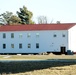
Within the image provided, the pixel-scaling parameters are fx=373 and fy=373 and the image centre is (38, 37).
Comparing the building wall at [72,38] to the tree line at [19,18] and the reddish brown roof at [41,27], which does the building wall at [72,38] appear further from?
the tree line at [19,18]

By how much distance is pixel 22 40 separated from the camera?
293ft

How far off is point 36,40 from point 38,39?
0.56 meters

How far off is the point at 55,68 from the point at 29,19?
298 ft

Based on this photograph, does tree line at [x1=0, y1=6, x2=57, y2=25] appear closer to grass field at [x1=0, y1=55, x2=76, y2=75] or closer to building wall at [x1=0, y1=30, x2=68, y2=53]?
building wall at [x1=0, y1=30, x2=68, y2=53]

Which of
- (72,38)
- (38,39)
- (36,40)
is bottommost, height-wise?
(36,40)

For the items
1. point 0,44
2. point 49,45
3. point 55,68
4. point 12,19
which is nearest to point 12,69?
point 55,68

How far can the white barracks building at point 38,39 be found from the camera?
85562mm

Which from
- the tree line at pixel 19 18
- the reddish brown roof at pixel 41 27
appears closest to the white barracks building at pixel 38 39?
the reddish brown roof at pixel 41 27

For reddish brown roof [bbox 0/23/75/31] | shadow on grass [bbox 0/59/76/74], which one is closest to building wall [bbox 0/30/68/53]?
reddish brown roof [bbox 0/23/75/31]

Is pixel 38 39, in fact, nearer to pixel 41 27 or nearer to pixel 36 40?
pixel 36 40

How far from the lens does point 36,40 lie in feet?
288

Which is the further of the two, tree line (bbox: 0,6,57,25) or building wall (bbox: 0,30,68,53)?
tree line (bbox: 0,6,57,25)

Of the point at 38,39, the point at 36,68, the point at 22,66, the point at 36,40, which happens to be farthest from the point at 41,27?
the point at 36,68

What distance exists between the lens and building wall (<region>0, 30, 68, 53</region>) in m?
85.6
